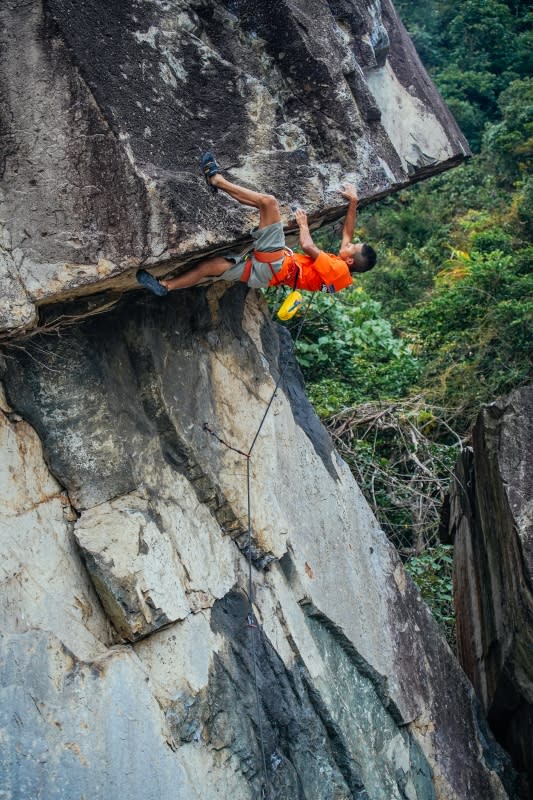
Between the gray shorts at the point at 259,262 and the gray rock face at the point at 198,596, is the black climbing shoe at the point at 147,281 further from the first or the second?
the gray shorts at the point at 259,262

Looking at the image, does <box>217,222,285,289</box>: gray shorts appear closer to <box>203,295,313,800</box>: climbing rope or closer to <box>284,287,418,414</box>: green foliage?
<box>203,295,313,800</box>: climbing rope

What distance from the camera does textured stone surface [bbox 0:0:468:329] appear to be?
4.59m

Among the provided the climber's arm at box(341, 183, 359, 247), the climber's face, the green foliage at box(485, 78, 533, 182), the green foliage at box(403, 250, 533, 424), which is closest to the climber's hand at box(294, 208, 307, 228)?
the climber's arm at box(341, 183, 359, 247)

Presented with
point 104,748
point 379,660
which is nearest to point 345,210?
point 379,660

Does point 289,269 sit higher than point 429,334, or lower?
higher

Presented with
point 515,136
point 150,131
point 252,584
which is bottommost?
point 252,584

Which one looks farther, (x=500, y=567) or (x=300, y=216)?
(x=500, y=567)

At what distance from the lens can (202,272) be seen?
5.29m

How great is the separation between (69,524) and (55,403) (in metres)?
0.62

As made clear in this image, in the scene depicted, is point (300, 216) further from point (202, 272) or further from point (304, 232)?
point (202, 272)

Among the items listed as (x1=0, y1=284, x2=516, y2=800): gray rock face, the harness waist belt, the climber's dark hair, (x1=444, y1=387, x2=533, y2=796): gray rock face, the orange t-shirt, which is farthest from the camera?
(x1=444, y1=387, x2=533, y2=796): gray rock face

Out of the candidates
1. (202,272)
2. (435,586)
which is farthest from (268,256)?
(435,586)

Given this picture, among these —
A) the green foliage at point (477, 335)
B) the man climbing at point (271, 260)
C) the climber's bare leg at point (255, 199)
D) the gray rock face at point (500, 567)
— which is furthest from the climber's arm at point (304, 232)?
the green foliage at point (477, 335)

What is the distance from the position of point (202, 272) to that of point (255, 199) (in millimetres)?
522
